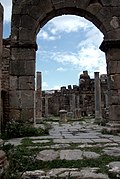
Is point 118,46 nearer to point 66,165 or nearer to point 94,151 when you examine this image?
point 94,151

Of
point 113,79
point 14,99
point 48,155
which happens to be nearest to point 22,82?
point 14,99

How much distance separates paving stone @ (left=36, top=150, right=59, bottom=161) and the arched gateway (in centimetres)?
378

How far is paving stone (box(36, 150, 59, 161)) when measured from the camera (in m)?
4.00

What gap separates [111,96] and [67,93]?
84.4 feet

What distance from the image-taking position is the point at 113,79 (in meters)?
8.48

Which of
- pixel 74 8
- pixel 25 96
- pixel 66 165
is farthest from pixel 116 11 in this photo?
pixel 66 165


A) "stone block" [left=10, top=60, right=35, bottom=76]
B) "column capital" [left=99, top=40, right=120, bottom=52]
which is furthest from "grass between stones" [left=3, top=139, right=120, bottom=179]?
"column capital" [left=99, top=40, right=120, bottom=52]

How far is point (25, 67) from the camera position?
8.40 meters

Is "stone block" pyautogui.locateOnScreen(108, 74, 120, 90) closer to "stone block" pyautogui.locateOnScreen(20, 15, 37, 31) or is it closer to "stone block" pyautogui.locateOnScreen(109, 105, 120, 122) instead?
"stone block" pyautogui.locateOnScreen(109, 105, 120, 122)

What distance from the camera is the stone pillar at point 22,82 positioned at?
26.8 ft

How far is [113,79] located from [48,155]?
4965 millimetres

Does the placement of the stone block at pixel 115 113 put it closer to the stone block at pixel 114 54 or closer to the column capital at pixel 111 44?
the stone block at pixel 114 54

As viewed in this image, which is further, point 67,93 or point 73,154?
point 67,93

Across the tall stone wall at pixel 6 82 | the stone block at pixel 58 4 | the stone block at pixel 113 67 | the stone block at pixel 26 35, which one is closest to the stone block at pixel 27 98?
the tall stone wall at pixel 6 82
